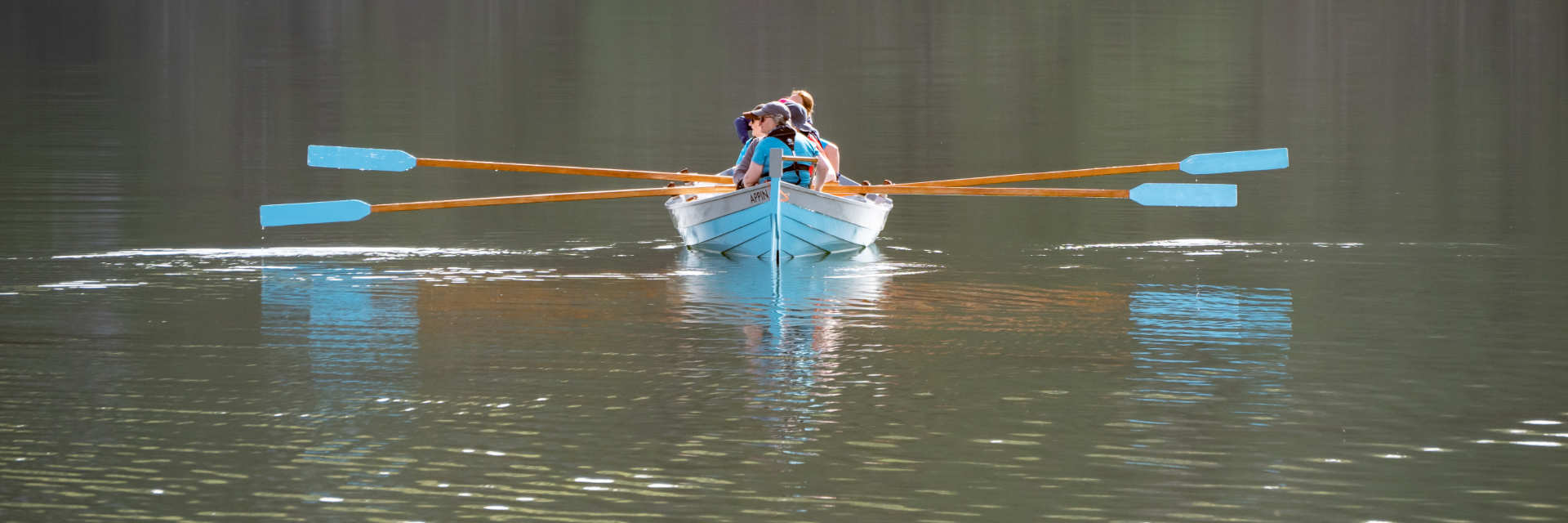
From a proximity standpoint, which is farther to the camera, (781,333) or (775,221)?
(775,221)

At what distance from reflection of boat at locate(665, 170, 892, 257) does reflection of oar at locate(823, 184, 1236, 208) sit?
1.38ft

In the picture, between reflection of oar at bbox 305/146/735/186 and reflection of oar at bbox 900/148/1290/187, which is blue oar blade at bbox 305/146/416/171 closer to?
reflection of oar at bbox 305/146/735/186

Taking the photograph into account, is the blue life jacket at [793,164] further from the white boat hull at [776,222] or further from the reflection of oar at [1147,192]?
the reflection of oar at [1147,192]

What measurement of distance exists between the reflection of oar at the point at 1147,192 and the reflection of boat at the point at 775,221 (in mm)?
419

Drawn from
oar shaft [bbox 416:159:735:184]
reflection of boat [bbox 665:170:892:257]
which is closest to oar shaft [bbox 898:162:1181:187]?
reflection of boat [bbox 665:170:892:257]

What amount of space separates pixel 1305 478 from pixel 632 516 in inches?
119

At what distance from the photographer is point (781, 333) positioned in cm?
1288

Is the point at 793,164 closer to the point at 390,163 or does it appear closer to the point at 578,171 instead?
the point at 578,171

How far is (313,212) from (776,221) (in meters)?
3.72

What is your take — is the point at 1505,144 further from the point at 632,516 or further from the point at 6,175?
the point at 632,516

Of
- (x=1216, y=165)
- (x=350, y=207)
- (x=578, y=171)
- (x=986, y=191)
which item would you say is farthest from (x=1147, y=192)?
(x=350, y=207)

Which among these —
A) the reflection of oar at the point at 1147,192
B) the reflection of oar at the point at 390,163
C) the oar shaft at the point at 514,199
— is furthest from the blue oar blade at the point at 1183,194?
the oar shaft at the point at 514,199

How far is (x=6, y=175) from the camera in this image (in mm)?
22469

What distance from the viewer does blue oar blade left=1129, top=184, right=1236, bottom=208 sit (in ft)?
54.6
